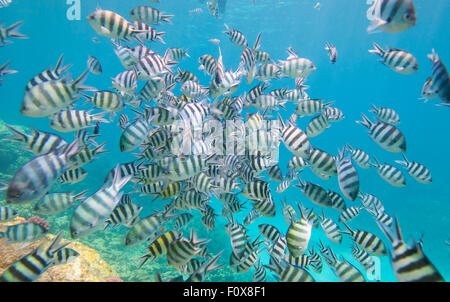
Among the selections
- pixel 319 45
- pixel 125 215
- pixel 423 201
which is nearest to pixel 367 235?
pixel 125 215

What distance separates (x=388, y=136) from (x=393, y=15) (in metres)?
1.98

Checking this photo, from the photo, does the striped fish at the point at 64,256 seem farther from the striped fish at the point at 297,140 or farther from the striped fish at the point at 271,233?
the striped fish at the point at 297,140

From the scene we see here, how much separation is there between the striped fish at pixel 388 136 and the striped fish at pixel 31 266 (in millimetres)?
4533

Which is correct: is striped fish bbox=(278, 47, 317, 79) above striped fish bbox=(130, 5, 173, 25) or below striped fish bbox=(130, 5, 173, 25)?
below

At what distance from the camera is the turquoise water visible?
1766 cm

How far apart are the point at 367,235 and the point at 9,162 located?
1663 centimetres

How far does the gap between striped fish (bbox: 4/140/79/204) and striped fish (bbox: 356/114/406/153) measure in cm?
447

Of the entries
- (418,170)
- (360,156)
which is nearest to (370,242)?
(360,156)

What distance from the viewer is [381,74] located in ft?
172

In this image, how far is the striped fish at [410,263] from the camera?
1637mm

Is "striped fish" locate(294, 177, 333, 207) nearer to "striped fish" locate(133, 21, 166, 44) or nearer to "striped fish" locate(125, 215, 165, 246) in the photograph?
"striped fish" locate(125, 215, 165, 246)

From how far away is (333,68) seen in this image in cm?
5419

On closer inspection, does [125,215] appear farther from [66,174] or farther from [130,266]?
[130,266]

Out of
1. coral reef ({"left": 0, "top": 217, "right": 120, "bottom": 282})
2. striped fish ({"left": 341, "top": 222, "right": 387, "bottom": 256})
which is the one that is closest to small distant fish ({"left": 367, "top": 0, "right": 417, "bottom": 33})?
striped fish ({"left": 341, "top": 222, "right": 387, "bottom": 256})
